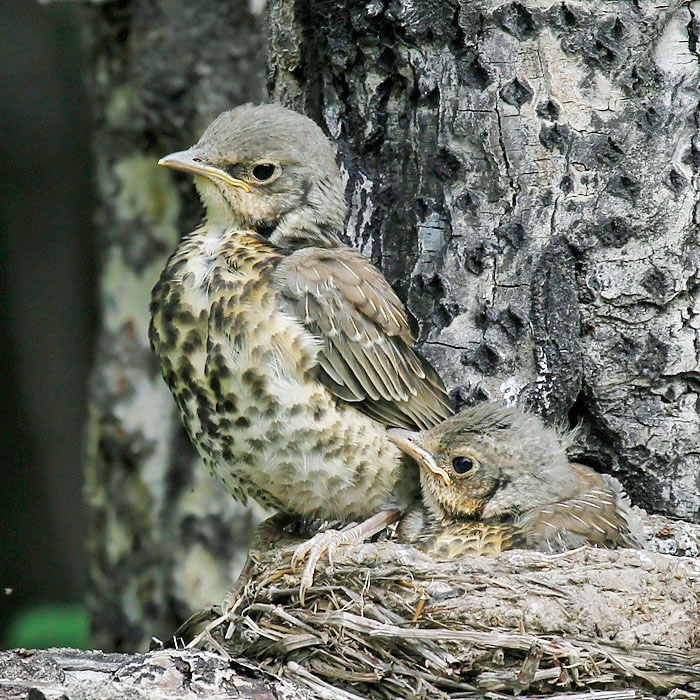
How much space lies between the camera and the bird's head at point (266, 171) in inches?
167

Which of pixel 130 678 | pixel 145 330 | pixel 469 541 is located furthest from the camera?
pixel 145 330

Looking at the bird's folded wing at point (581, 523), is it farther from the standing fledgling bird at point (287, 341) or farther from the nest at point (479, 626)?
the standing fledgling bird at point (287, 341)

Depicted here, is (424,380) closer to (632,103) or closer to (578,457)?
(578,457)

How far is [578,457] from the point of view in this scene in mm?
4500

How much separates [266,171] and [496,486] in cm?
133

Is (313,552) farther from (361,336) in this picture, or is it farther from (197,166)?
(197,166)

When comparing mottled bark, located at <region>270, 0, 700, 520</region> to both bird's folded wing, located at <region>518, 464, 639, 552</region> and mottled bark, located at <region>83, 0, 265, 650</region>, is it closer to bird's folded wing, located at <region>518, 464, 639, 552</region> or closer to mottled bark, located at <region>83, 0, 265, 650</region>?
bird's folded wing, located at <region>518, 464, 639, 552</region>

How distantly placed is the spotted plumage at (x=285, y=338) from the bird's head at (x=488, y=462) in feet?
0.46

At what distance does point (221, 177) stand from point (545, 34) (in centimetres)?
122

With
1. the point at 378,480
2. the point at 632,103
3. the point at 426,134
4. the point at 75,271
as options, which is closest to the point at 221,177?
the point at 426,134

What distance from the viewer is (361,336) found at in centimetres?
427

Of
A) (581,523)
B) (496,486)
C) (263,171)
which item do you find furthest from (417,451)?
(263,171)

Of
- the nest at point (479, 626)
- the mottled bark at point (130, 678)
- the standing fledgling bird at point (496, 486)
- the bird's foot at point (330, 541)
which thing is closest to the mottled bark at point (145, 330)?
the bird's foot at point (330, 541)

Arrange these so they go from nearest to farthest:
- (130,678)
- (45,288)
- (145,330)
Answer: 1. (130,678)
2. (145,330)
3. (45,288)
